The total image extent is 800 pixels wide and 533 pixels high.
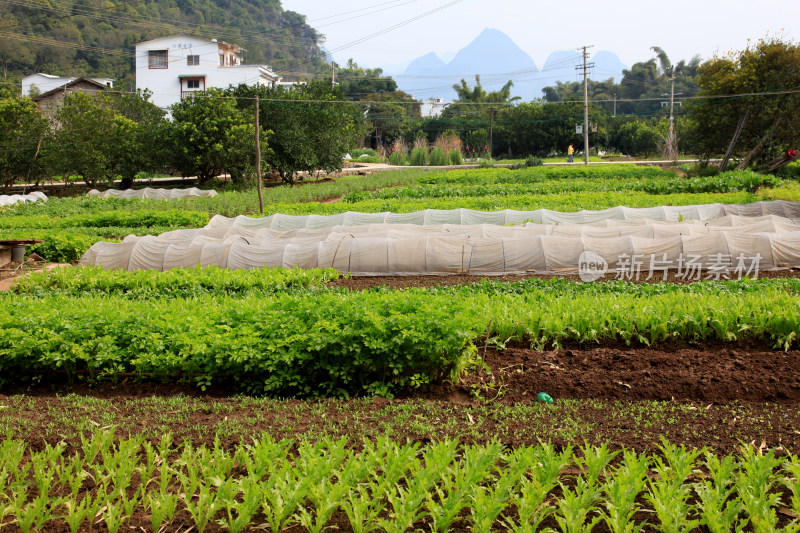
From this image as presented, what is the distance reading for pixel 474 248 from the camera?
12.5 metres

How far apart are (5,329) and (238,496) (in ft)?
13.0

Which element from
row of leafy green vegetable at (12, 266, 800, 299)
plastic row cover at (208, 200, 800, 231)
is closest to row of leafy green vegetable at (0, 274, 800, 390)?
row of leafy green vegetable at (12, 266, 800, 299)

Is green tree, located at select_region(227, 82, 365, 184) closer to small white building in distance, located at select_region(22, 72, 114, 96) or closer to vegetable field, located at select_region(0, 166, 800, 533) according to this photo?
small white building in distance, located at select_region(22, 72, 114, 96)

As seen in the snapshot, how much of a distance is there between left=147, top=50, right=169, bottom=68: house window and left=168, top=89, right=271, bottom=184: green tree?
28.4 metres

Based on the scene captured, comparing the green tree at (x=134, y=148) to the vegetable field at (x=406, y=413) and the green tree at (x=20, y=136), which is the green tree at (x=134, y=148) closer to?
the green tree at (x=20, y=136)

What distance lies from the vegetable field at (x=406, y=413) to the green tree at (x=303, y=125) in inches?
1087

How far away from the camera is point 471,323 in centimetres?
611

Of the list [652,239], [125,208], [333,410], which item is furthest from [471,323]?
[125,208]

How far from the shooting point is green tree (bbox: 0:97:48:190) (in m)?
33.8

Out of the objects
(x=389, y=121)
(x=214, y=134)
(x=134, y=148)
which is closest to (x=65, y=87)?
(x=134, y=148)

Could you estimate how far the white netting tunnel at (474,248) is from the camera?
12.0 metres

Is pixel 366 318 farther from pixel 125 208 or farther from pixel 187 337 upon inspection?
pixel 125 208

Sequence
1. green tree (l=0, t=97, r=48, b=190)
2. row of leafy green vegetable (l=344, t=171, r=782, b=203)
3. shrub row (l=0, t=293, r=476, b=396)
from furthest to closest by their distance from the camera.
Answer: green tree (l=0, t=97, r=48, b=190) → row of leafy green vegetable (l=344, t=171, r=782, b=203) → shrub row (l=0, t=293, r=476, b=396)

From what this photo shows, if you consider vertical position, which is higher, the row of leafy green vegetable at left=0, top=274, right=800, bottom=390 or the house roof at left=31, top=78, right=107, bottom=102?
the house roof at left=31, top=78, right=107, bottom=102
